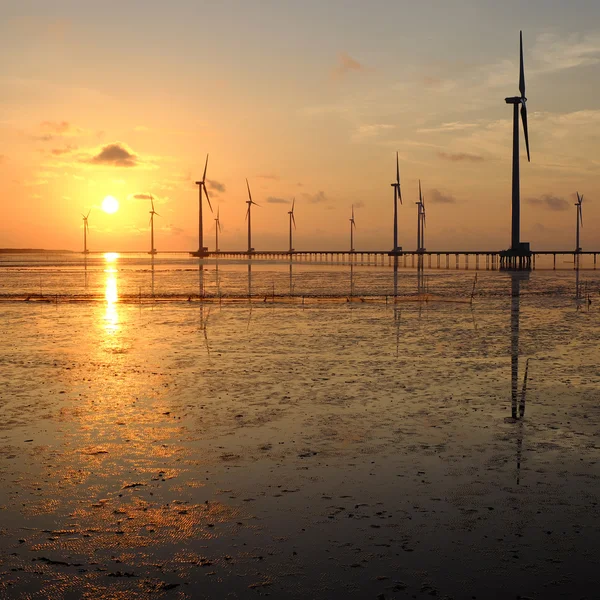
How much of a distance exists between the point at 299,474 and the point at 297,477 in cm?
14

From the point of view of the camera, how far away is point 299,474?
10188 mm

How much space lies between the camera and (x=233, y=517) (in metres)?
8.51

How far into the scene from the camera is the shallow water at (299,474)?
708cm

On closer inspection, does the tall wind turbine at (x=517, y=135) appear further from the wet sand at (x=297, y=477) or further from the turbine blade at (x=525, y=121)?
the wet sand at (x=297, y=477)

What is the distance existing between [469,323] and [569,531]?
84.8ft

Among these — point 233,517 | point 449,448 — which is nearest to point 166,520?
point 233,517

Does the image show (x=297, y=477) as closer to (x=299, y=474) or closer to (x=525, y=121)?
(x=299, y=474)

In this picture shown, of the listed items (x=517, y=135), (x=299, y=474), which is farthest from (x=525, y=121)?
(x=299, y=474)

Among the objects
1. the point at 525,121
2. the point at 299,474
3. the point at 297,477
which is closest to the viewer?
the point at 297,477

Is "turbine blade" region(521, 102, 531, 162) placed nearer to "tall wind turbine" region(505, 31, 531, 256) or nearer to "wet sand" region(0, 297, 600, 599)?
"tall wind turbine" region(505, 31, 531, 256)

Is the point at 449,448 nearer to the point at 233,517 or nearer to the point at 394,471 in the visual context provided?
the point at 394,471

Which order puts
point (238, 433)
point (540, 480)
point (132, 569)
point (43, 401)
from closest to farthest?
point (132, 569) < point (540, 480) < point (238, 433) < point (43, 401)

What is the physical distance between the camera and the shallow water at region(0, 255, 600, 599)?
7.08 meters

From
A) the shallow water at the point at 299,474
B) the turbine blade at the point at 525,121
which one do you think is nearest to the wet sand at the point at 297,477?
the shallow water at the point at 299,474
